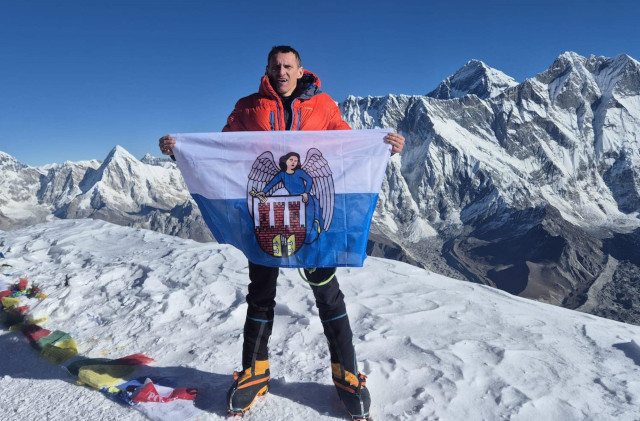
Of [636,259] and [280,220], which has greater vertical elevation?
[280,220]

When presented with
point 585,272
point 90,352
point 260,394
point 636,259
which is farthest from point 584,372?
point 636,259

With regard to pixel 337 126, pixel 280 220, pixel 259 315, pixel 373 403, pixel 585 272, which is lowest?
pixel 585 272

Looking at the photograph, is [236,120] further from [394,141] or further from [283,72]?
[394,141]

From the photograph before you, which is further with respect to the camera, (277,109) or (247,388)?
(277,109)

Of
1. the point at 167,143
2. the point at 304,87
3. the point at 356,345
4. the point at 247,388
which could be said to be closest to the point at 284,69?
the point at 304,87

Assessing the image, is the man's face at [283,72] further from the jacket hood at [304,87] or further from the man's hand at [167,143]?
the man's hand at [167,143]

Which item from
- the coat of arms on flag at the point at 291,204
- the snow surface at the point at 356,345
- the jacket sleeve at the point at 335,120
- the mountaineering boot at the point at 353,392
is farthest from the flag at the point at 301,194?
the snow surface at the point at 356,345

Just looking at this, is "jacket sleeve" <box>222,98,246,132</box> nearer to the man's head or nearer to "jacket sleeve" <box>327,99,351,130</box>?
the man's head

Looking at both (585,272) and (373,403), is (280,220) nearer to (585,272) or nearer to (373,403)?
(373,403)
